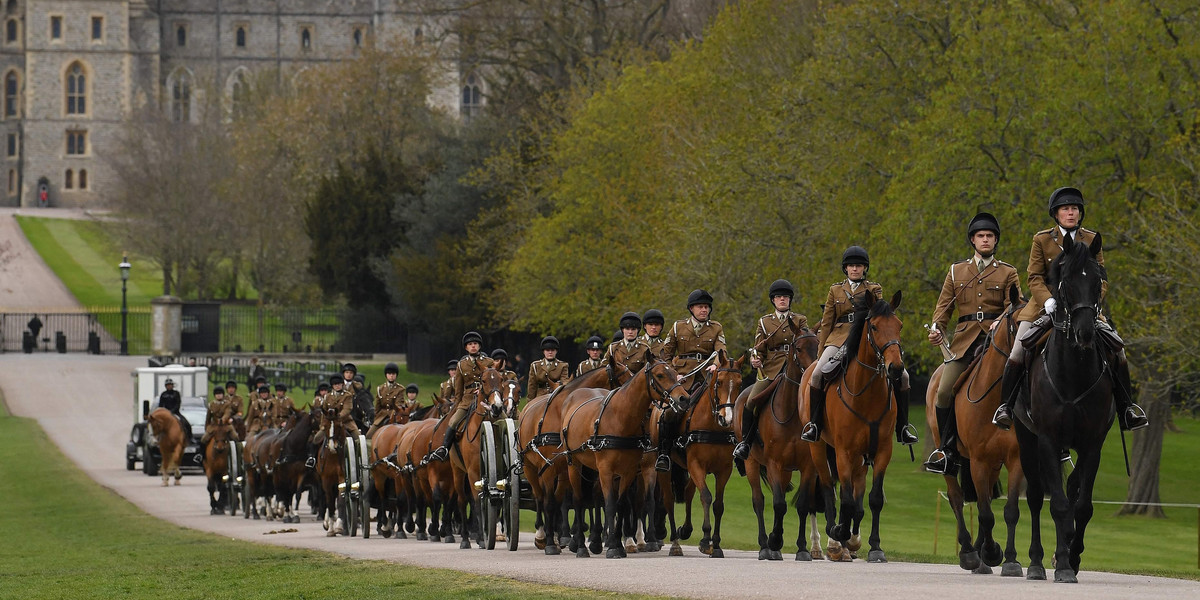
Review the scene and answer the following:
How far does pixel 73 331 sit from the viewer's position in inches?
3364

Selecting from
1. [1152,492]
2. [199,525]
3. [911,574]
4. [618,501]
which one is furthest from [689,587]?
[1152,492]

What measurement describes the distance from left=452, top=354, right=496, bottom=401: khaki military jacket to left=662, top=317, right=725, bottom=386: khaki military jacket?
3805mm

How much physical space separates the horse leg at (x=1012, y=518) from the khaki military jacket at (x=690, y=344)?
464 cm

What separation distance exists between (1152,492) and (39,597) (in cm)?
2406

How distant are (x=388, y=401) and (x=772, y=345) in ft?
33.3

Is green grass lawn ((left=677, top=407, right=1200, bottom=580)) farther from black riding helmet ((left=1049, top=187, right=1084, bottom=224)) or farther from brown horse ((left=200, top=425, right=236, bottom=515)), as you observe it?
brown horse ((left=200, top=425, right=236, bottom=515))

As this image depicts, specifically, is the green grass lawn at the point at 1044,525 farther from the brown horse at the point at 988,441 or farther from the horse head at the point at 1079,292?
the horse head at the point at 1079,292

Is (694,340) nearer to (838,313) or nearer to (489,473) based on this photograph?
(838,313)

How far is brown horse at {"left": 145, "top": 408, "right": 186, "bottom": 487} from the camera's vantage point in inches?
1511

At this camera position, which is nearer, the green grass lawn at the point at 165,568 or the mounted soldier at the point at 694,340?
the green grass lawn at the point at 165,568

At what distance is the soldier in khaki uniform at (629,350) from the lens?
1838 cm

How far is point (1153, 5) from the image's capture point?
3375 cm

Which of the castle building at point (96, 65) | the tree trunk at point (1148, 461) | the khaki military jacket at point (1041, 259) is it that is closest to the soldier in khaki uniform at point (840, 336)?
the khaki military jacket at point (1041, 259)

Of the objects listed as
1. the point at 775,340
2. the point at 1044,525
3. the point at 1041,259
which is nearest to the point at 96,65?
the point at 1044,525
